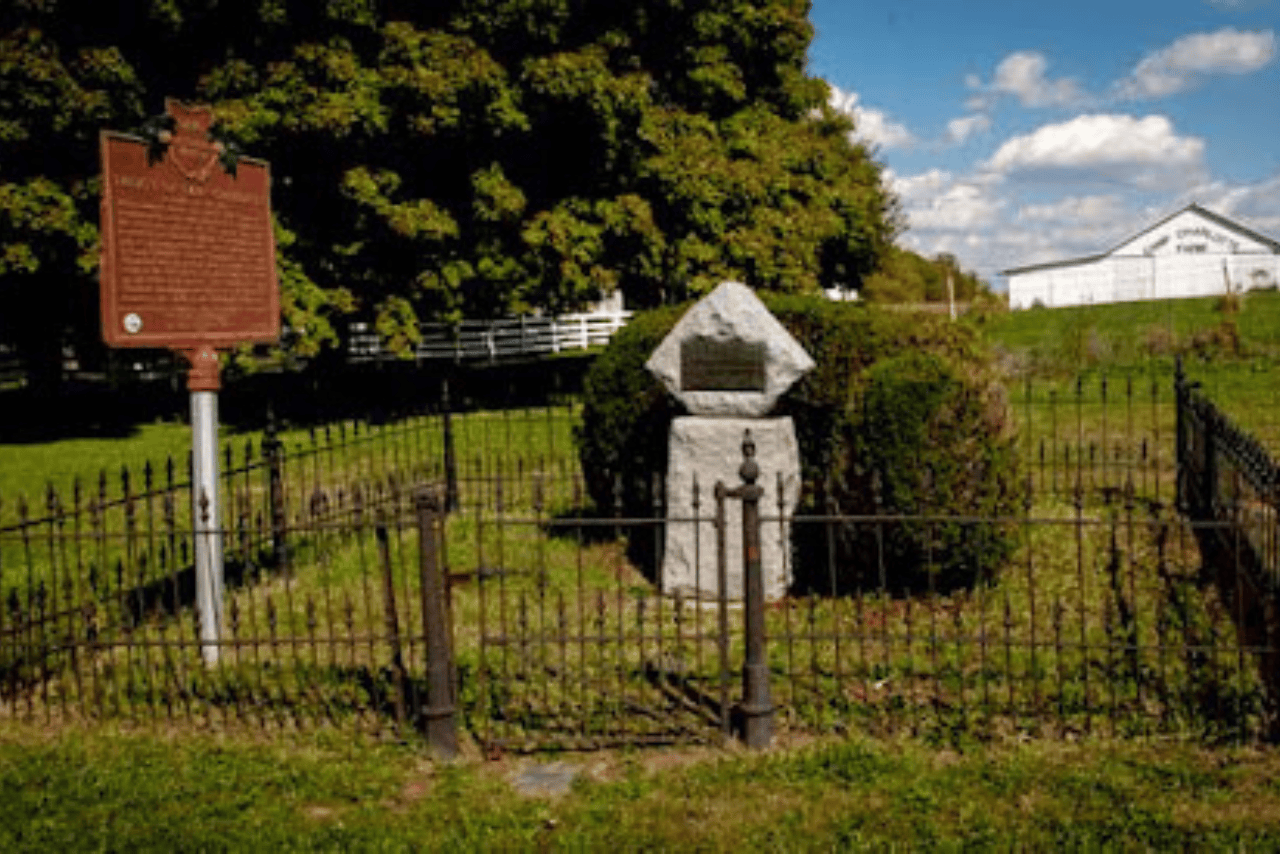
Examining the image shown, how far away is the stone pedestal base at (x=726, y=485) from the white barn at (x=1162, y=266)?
43335 millimetres

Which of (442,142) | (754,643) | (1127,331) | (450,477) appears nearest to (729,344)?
(754,643)

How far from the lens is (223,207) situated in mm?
5984

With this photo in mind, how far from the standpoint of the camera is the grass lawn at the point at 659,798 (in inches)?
151

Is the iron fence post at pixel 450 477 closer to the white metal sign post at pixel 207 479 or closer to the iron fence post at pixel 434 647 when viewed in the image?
the white metal sign post at pixel 207 479

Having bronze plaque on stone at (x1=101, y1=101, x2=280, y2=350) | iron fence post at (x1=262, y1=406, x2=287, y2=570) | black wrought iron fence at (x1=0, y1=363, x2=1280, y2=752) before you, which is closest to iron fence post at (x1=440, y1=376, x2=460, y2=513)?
black wrought iron fence at (x1=0, y1=363, x2=1280, y2=752)

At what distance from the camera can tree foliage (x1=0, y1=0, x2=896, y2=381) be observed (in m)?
14.7

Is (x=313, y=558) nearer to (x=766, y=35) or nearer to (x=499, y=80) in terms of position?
(x=499, y=80)

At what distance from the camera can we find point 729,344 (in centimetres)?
668

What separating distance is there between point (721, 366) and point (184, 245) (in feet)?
10.6

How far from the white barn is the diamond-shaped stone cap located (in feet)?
142

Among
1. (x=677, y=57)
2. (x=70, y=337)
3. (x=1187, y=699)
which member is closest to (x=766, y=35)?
(x=677, y=57)

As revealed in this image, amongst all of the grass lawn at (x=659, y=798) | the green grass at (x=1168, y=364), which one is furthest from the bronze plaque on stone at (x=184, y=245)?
the green grass at (x=1168, y=364)

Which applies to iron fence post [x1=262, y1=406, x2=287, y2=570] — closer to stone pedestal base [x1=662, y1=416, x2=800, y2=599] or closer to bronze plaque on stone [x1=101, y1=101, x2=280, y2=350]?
bronze plaque on stone [x1=101, y1=101, x2=280, y2=350]

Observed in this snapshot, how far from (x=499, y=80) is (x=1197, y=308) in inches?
914
